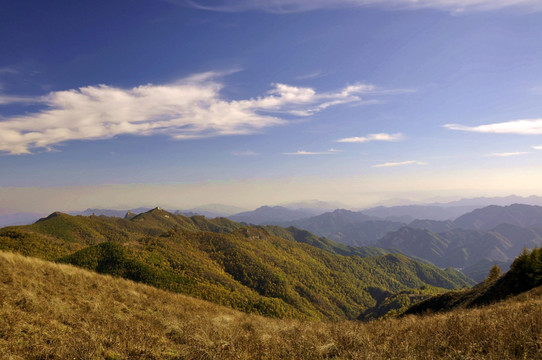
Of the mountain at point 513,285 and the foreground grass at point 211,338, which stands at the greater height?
the foreground grass at point 211,338

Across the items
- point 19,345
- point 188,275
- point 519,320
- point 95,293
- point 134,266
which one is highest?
point 19,345

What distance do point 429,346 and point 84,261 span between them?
391 feet

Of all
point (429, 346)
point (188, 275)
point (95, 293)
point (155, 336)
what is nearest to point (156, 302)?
point (95, 293)

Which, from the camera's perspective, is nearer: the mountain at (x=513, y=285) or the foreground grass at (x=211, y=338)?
the foreground grass at (x=211, y=338)

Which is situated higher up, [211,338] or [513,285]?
[211,338]

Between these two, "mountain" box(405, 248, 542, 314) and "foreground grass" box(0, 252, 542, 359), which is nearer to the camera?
"foreground grass" box(0, 252, 542, 359)

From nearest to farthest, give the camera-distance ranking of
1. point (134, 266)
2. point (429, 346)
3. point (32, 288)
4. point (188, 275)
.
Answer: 1. point (429, 346)
2. point (32, 288)
3. point (134, 266)
4. point (188, 275)

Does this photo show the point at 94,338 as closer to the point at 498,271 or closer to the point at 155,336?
the point at 155,336

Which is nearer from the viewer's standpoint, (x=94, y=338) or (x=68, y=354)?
(x=68, y=354)

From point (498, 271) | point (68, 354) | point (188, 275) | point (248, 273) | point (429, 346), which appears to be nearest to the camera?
point (68, 354)

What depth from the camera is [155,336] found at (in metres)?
10.7

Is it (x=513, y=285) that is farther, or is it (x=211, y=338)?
(x=513, y=285)

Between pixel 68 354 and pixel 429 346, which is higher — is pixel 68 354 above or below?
above

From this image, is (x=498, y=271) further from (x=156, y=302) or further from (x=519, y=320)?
(x=156, y=302)
